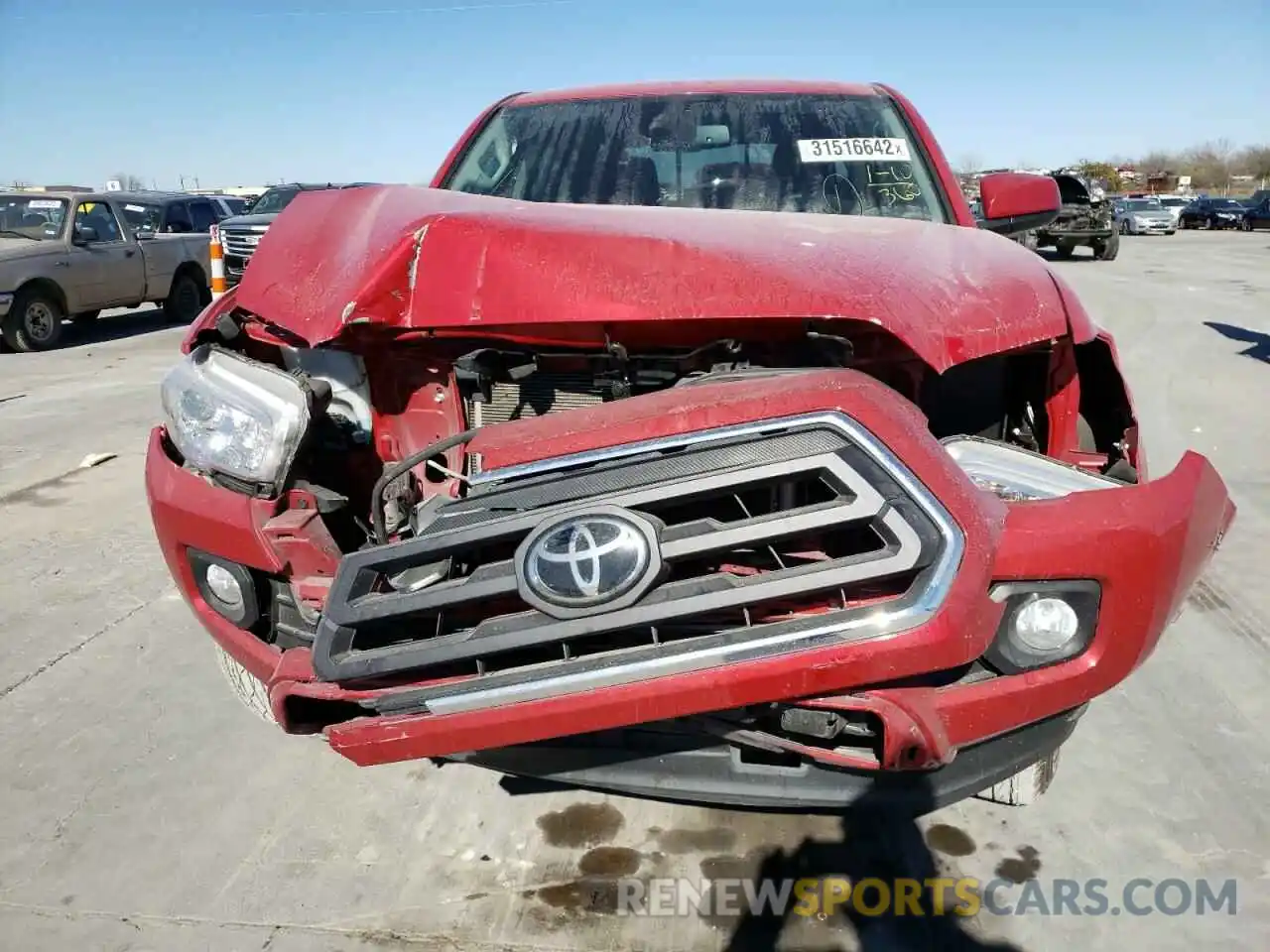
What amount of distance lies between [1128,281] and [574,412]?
15669 mm

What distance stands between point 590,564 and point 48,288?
1140 centimetres

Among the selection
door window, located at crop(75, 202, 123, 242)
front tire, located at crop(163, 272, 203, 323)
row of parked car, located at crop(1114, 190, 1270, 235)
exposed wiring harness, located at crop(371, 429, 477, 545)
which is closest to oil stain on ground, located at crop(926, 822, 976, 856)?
exposed wiring harness, located at crop(371, 429, 477, 545)

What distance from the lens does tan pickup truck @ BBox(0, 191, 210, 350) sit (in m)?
10.4

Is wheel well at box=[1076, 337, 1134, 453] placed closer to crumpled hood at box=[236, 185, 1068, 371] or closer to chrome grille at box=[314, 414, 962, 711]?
crumpled hood at box=[236, 185, 1068, 371]

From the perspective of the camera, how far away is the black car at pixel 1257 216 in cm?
3067

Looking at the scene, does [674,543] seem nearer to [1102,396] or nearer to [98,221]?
[1102,396]

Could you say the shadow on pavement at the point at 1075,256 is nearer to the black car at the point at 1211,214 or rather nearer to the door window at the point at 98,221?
the black car at the point at 1211,214

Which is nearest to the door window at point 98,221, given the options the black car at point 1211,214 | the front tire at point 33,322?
the front tire at point 33,322

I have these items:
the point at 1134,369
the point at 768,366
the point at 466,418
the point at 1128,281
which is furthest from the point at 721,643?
the point at 1128,281

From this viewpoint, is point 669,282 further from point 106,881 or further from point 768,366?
point 106,881

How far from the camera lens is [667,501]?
5.32 ft

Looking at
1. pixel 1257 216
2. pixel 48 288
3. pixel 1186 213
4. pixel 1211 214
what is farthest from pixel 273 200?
pixel 1186 213

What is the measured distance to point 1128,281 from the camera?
A: 591 inches

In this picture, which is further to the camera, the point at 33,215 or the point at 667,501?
the point at 33,215
